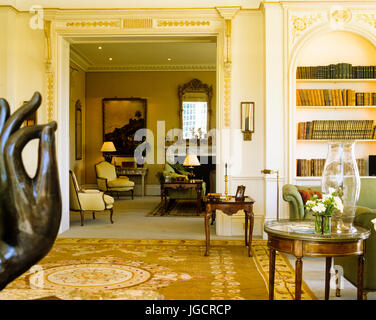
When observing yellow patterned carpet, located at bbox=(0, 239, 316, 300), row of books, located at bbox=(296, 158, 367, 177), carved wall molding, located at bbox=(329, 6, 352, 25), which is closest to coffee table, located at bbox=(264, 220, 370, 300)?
yellow patterned carpet, located at bbox=(0, 239, 316, 300)

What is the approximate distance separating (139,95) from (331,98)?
307 inches

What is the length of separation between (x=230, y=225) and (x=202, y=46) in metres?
5.46

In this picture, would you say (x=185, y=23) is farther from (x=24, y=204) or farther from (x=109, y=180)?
(x=24, y=204)

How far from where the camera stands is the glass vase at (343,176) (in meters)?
3.35

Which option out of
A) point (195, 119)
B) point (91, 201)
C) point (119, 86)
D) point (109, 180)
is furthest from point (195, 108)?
point (91, 201)

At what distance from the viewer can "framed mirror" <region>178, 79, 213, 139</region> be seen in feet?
43.2

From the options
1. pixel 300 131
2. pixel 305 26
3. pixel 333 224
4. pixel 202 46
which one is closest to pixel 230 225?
pixel 300 131

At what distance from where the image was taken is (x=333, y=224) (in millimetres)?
3385

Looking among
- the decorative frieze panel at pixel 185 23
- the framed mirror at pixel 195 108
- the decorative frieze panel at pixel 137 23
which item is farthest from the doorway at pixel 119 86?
the decorative frieze panel at pixel 185 23

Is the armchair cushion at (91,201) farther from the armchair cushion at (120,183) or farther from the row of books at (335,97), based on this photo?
the row of books at (335,97)

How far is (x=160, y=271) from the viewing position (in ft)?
15.6

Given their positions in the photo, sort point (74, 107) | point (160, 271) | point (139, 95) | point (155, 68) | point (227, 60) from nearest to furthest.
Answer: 1. point (160, 271)
2. point (227, 60)
3. point (74, 107)
4. point (155, 68)
5. point (139, 95)

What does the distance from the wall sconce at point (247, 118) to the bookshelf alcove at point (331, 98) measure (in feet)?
2.17

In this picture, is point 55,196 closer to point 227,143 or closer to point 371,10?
point 227,143
